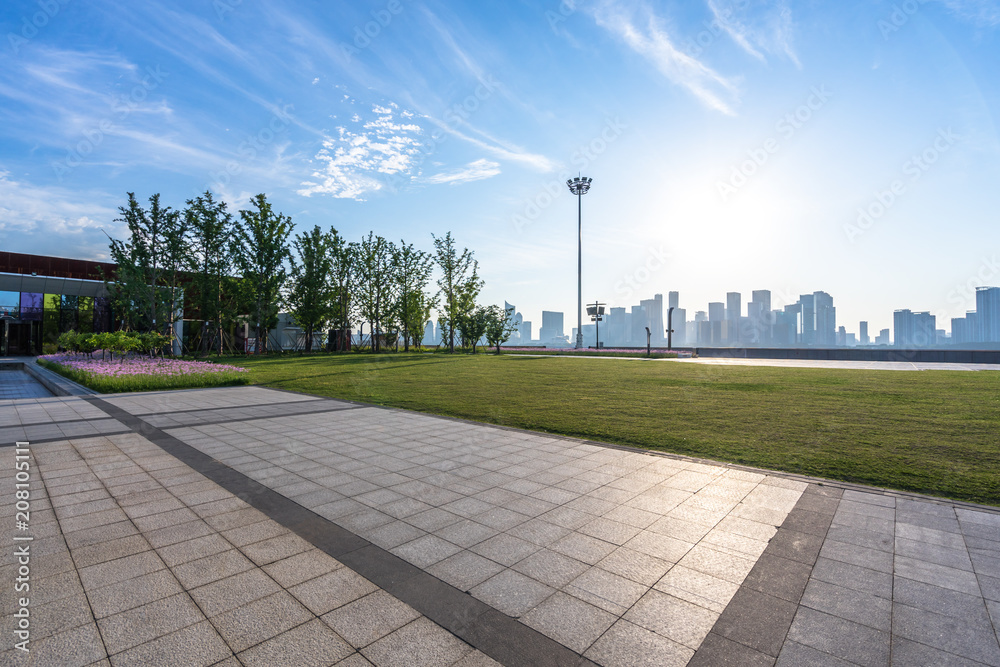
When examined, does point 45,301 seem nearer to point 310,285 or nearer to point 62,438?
point 310,285

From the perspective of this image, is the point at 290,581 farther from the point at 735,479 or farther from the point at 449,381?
the point at 449,381

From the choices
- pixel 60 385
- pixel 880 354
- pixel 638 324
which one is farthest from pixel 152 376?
pixel 638 324

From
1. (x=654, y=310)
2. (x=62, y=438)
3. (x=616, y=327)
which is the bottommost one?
(x=62, y=438)

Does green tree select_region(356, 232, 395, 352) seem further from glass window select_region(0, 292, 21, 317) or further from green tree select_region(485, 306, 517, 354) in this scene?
glass window select_region(0, 292, 21, 317)

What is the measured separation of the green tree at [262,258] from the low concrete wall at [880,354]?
35064 millimetres

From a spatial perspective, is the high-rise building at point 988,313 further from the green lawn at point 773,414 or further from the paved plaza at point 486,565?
the paved plaza at point 486,565

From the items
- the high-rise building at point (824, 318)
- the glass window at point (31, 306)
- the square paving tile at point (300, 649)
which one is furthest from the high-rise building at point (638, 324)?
the square paving tile at point (300, 649)

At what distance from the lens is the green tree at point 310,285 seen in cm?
3647

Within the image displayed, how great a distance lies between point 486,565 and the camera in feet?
10.6

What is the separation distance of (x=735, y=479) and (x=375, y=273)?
38.9m

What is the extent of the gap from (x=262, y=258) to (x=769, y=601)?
1468 inches

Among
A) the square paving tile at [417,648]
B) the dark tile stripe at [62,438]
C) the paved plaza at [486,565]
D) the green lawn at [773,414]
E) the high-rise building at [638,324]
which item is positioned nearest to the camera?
the square paving tile at [417,648]

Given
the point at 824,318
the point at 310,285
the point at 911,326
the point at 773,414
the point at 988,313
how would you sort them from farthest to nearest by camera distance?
the point at 824,318
the point at 911,326
the point at 988,313
the point at 310,285
the point at 773,414

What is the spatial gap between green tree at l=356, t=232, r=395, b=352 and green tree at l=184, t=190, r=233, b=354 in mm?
10495
